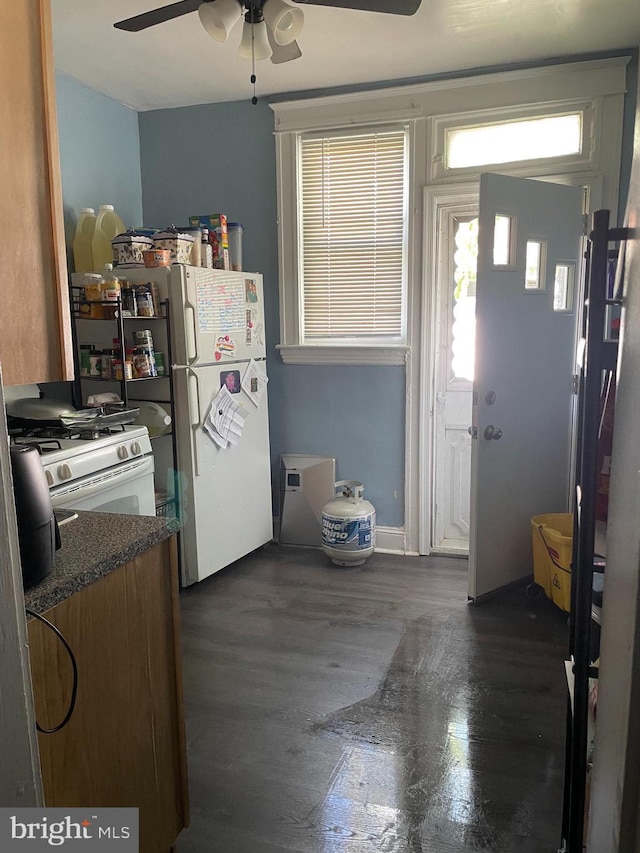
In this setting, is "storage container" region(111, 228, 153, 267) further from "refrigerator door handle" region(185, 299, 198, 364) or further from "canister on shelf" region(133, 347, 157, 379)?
"canister on shelf" region(133, 347, 157, 379)

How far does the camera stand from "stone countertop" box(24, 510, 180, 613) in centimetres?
119

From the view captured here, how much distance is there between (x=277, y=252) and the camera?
3820 mm

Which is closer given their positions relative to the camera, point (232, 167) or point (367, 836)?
point (367, 836)

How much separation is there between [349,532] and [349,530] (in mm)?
12

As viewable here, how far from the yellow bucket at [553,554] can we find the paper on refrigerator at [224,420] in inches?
64.5

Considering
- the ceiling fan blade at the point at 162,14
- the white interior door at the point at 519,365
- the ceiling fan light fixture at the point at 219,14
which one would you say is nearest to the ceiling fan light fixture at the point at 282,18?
the ceiling fan light fixture at the point at 219,14

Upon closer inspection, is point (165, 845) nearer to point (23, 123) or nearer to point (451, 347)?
point (23, 123)

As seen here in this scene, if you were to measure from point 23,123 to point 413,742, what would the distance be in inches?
80.4

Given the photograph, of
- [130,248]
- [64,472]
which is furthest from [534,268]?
[64,472]

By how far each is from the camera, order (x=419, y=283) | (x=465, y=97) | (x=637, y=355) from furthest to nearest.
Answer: (x=419, y=283) → (x=465, y=97) → (x=637, y=355)

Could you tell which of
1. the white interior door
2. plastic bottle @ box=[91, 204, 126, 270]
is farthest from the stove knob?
the white interior door

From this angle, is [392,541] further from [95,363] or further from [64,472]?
[64,472]

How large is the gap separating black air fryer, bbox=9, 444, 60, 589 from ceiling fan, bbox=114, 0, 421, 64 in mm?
1734

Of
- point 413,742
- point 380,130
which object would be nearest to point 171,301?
point 380,130
